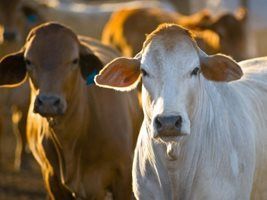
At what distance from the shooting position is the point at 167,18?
47.1 ft

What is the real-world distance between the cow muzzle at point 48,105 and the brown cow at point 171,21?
617cm

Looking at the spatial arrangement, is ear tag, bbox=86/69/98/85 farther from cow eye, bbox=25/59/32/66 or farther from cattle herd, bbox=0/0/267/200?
cow eye, bbox=25/59/32/66

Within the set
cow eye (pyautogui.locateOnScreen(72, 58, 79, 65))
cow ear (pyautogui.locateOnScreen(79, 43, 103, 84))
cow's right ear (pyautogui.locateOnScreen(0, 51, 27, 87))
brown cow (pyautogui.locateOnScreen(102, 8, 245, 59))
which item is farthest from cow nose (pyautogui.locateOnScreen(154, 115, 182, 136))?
brown cow (pyautogui.locateOnScreen(102, 8, 245, 59))

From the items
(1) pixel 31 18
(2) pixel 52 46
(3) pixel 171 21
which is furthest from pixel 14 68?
(3) pixel 171 21

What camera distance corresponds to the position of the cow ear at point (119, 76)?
6648mm

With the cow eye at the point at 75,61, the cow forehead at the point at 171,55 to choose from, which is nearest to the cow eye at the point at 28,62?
the cow eye at the point at 75,61

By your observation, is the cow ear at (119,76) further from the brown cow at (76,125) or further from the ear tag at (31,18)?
the ear tag at (31,18)

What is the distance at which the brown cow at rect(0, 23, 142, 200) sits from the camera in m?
7.82

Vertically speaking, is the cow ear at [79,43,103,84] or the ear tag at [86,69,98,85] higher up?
the cow ear at [79,43,103,84]

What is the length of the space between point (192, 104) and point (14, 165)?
6.21 m

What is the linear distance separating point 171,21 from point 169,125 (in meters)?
8.29

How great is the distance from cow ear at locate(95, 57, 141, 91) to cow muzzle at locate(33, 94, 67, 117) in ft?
2.52

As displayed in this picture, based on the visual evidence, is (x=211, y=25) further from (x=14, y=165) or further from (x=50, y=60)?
(x=50, y=60)

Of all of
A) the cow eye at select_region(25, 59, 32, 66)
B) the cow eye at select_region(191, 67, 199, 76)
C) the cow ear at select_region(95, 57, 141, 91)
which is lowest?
the cow eye at select_region(25, 59, 32, 66)
